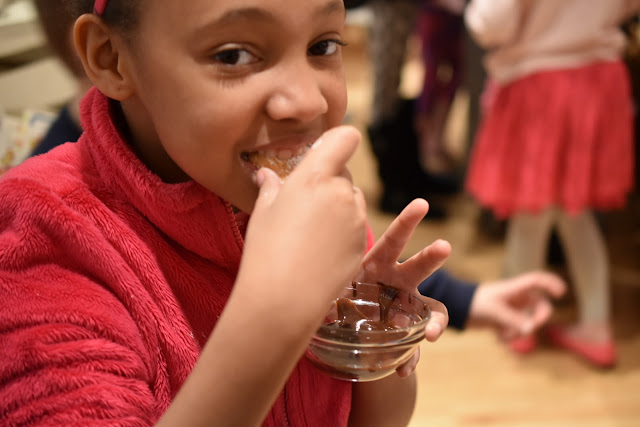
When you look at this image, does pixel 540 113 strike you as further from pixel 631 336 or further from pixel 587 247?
pixel 631 336

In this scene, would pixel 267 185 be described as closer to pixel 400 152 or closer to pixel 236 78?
pixel 236 78

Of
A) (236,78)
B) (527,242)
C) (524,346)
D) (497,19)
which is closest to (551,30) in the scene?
(497,19)

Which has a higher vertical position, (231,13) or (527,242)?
(231,13)

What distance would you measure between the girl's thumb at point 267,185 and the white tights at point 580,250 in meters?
1.22

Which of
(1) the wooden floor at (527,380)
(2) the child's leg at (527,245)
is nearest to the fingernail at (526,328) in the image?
(1) the wooden floor at (527,380)

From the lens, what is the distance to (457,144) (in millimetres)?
2625

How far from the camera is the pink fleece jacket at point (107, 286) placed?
0.45m

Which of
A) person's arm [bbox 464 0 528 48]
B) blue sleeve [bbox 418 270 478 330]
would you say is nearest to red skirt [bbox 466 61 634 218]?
person's arm [bbox 464 0 528 48]

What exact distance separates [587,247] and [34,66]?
1284 millimetres

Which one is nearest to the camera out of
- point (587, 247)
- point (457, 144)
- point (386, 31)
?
point (587, 247)

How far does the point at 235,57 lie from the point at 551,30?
1.11 meters

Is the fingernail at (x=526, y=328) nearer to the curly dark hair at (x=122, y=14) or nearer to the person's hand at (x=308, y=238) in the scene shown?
the person's hand at (x=308, y=238)

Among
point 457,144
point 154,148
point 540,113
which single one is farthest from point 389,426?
point 457,144

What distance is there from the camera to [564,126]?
1.42 m
